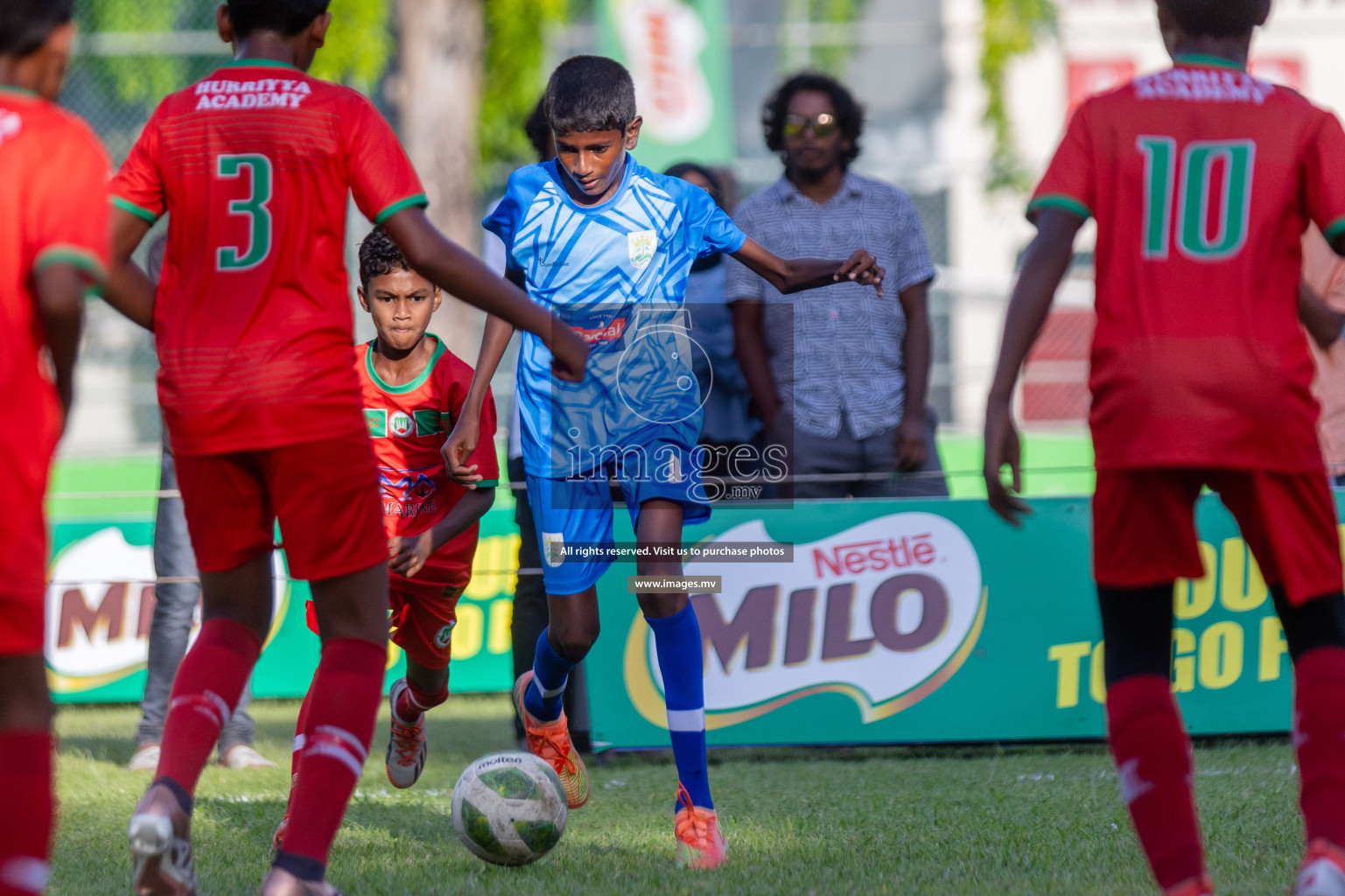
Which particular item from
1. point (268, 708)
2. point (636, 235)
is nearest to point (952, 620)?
point (636, 235)

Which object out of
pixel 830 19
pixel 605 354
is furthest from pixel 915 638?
pixel 830 19

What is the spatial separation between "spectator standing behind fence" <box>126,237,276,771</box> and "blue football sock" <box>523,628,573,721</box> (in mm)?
1539

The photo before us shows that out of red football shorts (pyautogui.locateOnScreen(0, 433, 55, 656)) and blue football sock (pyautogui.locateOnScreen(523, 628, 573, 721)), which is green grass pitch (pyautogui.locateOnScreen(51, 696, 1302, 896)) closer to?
blue football sock (pyautogui.locateOnScreen(523, 628, 573, 721))

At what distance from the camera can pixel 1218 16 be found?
2.94 m

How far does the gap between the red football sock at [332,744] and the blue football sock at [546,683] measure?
124cm

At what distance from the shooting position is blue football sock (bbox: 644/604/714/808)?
12.9 feet

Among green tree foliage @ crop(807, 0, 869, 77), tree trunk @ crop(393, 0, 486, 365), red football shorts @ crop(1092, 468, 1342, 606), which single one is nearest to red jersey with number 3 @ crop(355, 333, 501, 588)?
red football shorts @ crop(1092, 468, 1342, 606)

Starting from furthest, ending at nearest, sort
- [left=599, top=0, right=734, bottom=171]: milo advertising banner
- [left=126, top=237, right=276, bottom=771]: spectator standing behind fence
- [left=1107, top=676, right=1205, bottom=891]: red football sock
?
[left=599, top=0, right=734, bottom=171]: milo advertising banner → [left=126, top=237, right=276, bottom=771]: spectator standing behind fence → [left=1107, top=676, right=1205, bottom=891]: red football sock

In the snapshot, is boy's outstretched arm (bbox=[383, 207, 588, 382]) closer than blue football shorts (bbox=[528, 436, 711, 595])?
Yes

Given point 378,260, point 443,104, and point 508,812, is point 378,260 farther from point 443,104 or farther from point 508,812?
point 443,104

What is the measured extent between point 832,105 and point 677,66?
37.0ft

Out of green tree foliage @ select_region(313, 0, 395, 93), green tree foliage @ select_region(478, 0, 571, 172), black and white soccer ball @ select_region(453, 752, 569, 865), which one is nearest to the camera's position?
black and white soccer ball @ select_region(453, 752, 569, 865)

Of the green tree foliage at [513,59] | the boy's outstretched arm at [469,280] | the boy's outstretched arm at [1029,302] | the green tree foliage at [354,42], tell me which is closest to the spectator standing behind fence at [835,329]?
the boy's outstretched arm at [1029,302]

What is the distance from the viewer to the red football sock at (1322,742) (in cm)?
282
